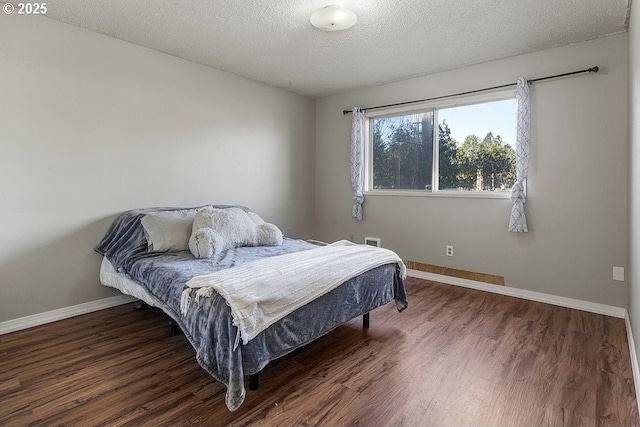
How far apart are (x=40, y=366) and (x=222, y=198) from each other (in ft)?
7.11

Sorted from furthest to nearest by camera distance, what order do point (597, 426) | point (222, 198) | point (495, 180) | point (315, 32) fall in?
point (222, 198)
point (495, 180)
point (315, 32)
point (597, 426)

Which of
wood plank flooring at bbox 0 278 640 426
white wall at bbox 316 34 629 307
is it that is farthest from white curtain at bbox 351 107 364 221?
wood plank flooring at bbox 0 278 640 426

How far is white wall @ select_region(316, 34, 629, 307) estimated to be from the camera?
2803 mm

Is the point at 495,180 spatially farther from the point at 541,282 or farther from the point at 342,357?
the point at 342,357

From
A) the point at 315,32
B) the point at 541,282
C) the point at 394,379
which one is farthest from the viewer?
the point at 541,282

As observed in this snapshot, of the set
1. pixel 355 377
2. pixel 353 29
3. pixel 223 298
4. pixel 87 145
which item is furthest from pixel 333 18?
pixel 355 377

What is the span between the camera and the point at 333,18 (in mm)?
2414

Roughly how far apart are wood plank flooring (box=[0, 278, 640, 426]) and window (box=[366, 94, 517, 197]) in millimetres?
1544

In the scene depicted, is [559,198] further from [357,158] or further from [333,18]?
[333,18]

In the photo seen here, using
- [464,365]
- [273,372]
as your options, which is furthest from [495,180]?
[273,372]

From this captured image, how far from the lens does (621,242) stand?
2801 mm

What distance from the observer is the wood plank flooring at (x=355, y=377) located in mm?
1590

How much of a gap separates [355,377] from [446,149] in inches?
112

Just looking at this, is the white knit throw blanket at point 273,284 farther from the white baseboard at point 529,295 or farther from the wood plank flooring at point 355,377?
the white baseboard at point 529,295
